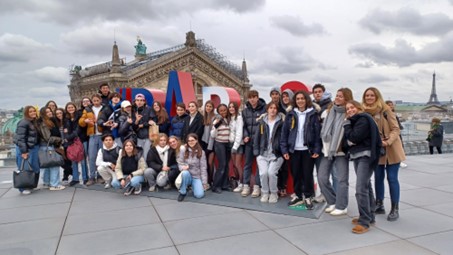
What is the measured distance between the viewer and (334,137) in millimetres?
4848

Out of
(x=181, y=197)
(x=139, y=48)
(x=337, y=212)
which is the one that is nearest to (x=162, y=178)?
(x=181, y=197)

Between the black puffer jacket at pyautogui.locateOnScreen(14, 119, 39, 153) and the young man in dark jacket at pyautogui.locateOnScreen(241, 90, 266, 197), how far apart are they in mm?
4379

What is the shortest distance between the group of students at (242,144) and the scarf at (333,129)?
0.01 m

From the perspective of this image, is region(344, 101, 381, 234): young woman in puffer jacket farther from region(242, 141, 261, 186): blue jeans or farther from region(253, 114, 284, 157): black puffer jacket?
region(242, 141, 261, 186): blue jeans

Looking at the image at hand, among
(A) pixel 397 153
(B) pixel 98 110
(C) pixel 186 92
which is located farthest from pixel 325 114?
(B) pixel 98 110

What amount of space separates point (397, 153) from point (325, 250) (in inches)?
75.2

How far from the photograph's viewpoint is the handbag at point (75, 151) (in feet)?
23.5

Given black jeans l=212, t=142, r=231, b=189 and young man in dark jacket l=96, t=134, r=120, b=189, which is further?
young man in dark jacket l=96, t=134, r=120, b=189

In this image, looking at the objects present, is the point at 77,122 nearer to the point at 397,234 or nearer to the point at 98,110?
the point at 98,110

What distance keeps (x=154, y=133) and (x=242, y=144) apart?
1924mm

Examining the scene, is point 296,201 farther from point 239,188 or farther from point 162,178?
point 162,178

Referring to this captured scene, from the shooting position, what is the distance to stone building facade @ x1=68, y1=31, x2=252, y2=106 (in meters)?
31.7

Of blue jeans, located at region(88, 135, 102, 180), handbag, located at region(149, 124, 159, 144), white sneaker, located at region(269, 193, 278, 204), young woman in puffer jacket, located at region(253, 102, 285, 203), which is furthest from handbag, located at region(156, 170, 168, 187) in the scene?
white sneaker, located at region(269, 193, 278, 204)

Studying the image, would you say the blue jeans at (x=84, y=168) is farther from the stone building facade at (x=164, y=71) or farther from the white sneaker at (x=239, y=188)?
the stone building facade at (x=164, y=71)
